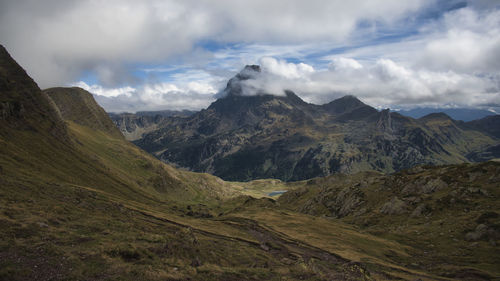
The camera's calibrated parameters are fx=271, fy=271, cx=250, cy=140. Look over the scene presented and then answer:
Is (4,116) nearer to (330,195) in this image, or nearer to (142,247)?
(142,247)

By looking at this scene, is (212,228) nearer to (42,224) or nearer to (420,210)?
(42,224)

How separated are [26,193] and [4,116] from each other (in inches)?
3510

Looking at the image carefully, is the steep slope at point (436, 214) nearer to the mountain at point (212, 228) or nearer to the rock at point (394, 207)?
the rock at point (394, 207)

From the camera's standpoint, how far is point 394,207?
128500 mm

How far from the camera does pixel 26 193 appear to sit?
1975 inches

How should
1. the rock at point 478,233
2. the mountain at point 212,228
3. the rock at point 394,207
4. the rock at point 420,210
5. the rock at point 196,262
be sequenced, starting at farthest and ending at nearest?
1. the rock at point 394,207
2. the rock at point 420,210
3. the rock at point 478,233
4. the rock at point 196,262
5. the mountain at point 212,228

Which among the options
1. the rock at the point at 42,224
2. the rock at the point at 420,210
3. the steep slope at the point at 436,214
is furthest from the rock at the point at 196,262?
the rock at the point at 420,210

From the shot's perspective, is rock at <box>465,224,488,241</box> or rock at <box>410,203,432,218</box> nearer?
rock at <box>465,224,488,241</box>

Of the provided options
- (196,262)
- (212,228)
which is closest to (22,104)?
(212,228)

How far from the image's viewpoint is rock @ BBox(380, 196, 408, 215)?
126481 millimetres

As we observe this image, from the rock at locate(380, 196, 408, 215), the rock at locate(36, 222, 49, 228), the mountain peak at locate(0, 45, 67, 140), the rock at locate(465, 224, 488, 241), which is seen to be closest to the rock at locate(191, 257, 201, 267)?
the rock at locate(36, 222, 49, 228)

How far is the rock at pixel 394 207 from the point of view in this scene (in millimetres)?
126481

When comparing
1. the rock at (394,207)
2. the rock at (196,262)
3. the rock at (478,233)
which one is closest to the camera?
the rock at (196,262)

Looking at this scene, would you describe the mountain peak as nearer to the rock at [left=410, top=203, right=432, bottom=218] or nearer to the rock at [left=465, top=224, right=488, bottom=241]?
the rock at [left=410, top=203, right=432, bottom=218]
